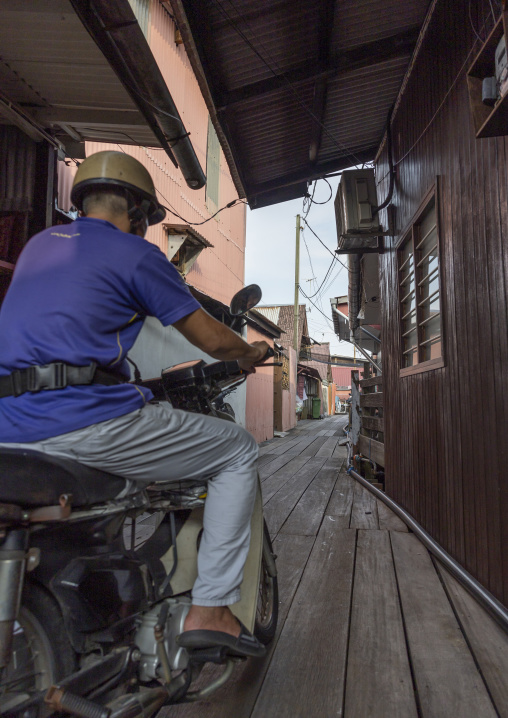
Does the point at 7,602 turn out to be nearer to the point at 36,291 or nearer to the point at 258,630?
the point at 36,291

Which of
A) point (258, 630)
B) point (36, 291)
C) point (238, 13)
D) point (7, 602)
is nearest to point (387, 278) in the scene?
point (238, 13)

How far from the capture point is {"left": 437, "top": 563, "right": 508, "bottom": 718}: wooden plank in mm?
1639

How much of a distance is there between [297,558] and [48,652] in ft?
7.05

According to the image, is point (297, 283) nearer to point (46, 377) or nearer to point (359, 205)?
point (359, 205)

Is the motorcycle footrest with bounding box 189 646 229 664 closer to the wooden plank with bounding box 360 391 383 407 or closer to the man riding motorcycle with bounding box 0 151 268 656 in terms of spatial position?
the man riding motorcycle with bounding box 0 151 268 656

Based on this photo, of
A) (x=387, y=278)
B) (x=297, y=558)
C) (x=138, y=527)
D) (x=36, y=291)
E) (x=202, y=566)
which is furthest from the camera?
(x=387, y=278)

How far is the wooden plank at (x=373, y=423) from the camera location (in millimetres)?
5642

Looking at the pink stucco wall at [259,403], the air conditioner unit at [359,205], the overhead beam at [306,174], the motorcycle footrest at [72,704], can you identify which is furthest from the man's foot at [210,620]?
the pink stucco wall at [259,403]

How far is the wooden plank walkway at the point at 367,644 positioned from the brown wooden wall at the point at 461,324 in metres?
0.29

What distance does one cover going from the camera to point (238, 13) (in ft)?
10.6

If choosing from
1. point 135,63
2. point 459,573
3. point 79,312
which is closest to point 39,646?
point 79,312

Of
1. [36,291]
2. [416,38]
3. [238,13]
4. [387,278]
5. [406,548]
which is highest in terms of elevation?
[416,38]

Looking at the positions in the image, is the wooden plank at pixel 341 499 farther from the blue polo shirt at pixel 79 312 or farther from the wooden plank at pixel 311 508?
the blue polo shirt at pixel 79 312

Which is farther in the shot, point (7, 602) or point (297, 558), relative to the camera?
point (297, 558)
